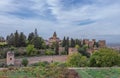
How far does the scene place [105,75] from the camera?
A: 4.75 metres

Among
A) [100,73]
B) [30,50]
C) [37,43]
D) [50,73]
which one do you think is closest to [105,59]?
[100,73]

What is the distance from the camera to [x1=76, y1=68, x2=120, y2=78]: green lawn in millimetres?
4675

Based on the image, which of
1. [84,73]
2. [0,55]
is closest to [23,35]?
[0,55]

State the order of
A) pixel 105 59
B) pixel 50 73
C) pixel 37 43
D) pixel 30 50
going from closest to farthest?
pixel 50 73 → pixel 105 59 → pixel 30 50 → pixel 37 43

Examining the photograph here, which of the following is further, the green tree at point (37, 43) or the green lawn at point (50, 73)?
the green tree at point (37, 43)

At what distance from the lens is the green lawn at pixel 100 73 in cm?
468

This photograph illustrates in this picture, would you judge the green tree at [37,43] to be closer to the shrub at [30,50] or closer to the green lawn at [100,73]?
the shrub at [30,50]

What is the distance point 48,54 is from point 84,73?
2489 centimetres

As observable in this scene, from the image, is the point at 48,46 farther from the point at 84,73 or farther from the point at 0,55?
the point at 84,73

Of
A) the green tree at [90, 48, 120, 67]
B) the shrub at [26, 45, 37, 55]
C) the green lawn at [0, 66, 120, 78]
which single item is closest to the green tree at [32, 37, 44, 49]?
the shrub at [26, 45, 37, 55]

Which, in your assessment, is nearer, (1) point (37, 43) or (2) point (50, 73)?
(2) point (50, 73)

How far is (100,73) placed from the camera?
15.8ft

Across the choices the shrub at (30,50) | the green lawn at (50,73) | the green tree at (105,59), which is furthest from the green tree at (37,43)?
the green lawn at (50,73)

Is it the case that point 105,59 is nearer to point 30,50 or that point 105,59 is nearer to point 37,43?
point 30,50
